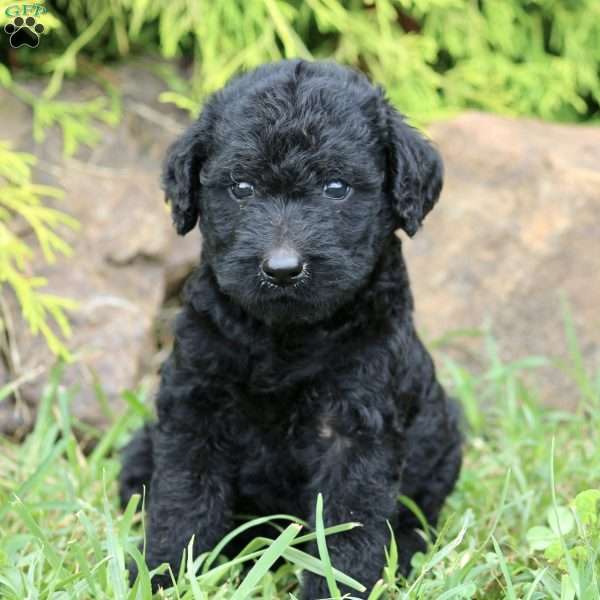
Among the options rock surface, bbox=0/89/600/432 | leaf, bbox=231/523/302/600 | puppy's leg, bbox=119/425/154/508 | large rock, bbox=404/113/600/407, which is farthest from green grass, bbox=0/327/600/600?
rock surface, bbox=0/89/600/432

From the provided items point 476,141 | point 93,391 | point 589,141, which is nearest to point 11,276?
point 93,391

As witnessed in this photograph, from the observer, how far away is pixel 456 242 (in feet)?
19.4

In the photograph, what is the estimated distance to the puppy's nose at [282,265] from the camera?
9.87 ft

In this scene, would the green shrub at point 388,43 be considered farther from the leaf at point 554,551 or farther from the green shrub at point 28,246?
the leaf at point 554,551

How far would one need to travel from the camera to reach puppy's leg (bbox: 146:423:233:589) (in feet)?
11.3

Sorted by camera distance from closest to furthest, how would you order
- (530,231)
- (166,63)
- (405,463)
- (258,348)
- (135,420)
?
1. (258,348)
2. (405,463)
3. (135,420)
4. (530,231)
5. (166,63)

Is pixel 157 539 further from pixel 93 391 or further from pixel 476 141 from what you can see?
pixel 476 141

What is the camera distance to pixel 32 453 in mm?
4621

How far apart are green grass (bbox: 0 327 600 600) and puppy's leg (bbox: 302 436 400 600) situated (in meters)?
0.08

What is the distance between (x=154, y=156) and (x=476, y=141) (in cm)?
194

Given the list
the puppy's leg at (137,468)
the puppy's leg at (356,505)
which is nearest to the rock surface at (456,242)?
the puppy's leg at (137,468)

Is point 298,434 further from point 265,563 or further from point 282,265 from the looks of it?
point 282,265

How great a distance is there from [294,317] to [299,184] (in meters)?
0.41

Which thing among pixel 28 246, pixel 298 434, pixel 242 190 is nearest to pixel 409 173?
pixel 242 190
